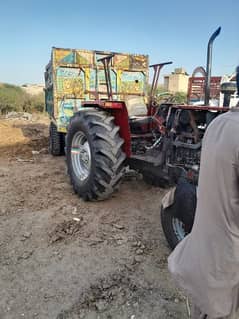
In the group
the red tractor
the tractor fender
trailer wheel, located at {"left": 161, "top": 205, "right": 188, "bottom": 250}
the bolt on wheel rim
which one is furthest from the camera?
the bolt on wheel rim

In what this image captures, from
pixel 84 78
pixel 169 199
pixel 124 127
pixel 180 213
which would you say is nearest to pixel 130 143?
pixel 124 127

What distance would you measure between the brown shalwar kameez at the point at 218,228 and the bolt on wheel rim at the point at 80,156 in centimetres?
330

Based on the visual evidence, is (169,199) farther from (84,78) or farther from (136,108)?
(84,78)

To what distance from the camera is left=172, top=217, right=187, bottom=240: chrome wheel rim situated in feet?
9.16

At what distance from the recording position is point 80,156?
14.8ft

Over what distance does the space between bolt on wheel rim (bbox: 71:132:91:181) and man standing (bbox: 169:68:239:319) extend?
3.30m

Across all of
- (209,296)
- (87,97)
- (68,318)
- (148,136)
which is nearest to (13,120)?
(87,97)

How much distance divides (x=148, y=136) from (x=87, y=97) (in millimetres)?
2778

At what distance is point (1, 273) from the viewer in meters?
2.63

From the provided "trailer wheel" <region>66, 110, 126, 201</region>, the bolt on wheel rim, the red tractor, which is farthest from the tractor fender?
the bolt on wheel rim

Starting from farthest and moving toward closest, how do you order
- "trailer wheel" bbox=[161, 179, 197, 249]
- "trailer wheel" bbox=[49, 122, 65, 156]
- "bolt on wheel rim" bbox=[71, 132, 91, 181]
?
1. "trailer wheel" bbox=[49, 122, 65, 156]
2. "bolt on wheel rim" bbox=[71, 132, 91, 181]
3. "trailer wheel" bbox=[161, 179, 197, 249]

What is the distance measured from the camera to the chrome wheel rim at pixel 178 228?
110 inches

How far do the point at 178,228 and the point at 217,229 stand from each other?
1847 millimetres

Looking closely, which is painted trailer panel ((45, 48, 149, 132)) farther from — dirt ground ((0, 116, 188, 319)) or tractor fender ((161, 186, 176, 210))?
tractor fender ((161, 186, 176, 210))
